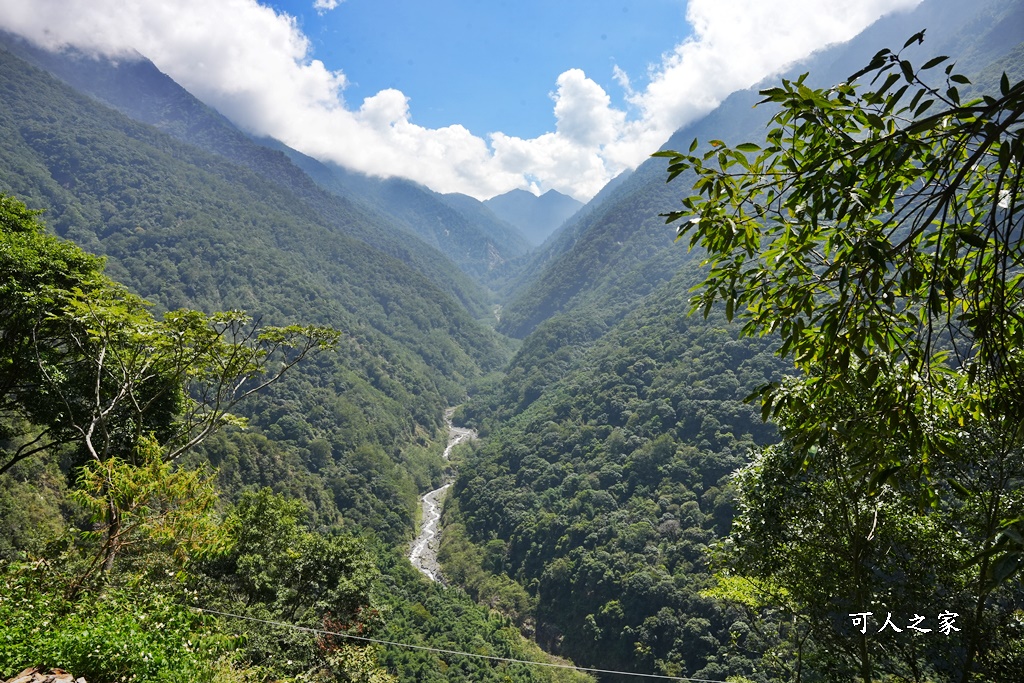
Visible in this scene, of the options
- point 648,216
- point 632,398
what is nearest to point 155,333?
point 632,398

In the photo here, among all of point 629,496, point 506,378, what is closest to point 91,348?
point 629,496

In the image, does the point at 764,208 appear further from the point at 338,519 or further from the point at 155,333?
the point at 338,519

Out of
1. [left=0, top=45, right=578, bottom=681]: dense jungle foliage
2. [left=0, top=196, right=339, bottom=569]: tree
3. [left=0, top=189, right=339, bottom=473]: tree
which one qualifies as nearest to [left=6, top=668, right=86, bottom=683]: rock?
[left=0, top=45, right=578, bottom=681]: dense jungle foliage

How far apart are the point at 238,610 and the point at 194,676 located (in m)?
10.4

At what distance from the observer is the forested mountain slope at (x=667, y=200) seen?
108938 millimetres

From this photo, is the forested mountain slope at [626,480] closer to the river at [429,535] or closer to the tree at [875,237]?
the river at [429,535]

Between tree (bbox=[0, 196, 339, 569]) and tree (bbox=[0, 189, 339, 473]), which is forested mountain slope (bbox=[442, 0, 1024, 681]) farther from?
tree (bbox=[0, 189, 339, 473])

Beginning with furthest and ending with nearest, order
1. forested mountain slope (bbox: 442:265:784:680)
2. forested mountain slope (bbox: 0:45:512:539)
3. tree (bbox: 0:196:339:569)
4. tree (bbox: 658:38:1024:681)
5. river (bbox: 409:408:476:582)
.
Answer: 1. forested mountain slope (bbox: 0:45:512:539)
2. river (bbox: 409:408:476:582)
3. forested mountain slope (bbox: 442:265:784:680)
4. tree (bbox: 0:196:339:569)
5. tree (bbox: 658:38:1024:681)

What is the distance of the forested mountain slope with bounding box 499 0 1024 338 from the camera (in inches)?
4289

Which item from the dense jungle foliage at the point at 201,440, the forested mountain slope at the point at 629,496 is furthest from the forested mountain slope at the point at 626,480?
the dense jungle foliage at the point at 201,440

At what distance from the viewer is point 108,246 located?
3642 inches

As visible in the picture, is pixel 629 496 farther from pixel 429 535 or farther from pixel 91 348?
pixel 91 348

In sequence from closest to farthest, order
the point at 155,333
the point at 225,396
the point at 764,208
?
the point at 764,208, the point at 155,333, the point at 225,396

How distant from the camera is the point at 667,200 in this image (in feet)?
462
